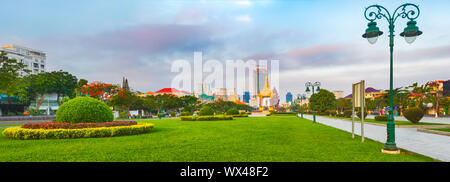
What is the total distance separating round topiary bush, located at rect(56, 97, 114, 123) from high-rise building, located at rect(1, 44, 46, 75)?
92647 millimetres

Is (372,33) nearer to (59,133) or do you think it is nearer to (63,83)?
(59,133)

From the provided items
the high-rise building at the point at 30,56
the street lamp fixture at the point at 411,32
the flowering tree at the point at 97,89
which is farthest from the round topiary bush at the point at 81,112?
the high-rise building at the point at 30,56

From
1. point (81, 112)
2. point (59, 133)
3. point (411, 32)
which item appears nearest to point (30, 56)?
point (81, 112)

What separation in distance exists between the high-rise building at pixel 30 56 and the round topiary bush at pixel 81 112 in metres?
92.6

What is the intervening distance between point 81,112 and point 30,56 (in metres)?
103

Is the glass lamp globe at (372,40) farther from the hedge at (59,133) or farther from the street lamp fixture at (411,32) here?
the hedge at (59,133)

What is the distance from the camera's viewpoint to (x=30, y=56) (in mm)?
91375

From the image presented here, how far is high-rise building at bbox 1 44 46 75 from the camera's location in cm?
8507

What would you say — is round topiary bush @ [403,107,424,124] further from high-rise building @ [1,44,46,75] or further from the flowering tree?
high-rise building @ [1,44,46,75]

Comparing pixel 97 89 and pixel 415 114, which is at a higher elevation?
pixel 97 89

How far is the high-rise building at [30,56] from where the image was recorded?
279 feet

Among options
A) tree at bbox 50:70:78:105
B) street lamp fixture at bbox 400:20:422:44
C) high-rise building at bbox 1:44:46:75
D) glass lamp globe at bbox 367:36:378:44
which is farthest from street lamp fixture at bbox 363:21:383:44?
high-rise building at bbox 1:44:46:75
